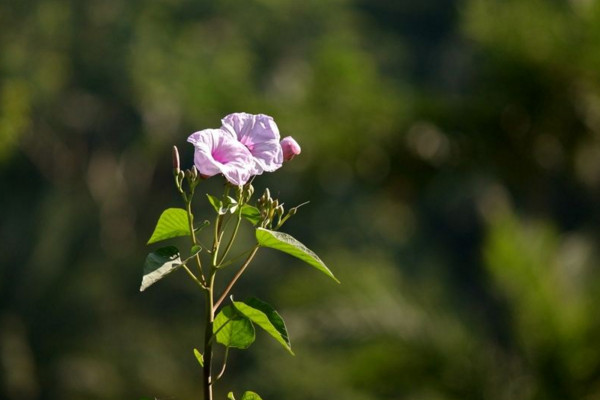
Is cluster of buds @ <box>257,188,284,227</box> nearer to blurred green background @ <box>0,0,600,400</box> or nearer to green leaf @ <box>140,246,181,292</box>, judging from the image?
green leaf @ <box>140,246,181,292</box>

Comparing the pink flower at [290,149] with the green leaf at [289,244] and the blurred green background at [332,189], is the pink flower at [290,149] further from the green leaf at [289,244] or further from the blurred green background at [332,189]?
the blurred green background at [332,189]

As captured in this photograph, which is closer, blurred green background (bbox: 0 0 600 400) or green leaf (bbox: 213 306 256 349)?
green leaf (bbox: 213 306 256 349)

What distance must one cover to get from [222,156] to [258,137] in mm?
50

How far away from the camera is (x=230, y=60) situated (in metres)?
18.3

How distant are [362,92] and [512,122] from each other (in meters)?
1.02

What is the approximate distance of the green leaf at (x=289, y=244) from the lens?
4.15 feet

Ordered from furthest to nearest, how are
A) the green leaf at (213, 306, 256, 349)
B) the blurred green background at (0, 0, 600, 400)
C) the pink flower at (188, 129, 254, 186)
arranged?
1. the blurred green background at (0, 0, 600, 400)
2. the green leaf at (213, 306, 256, 349)
3. the pink flower at (188, 129, 254, 186)

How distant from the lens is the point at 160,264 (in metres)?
1.28

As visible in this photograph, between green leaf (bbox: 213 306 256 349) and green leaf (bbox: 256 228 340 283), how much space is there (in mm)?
92

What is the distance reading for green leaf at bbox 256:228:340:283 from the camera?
1.26 m

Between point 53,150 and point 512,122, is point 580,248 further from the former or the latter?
point 53,150

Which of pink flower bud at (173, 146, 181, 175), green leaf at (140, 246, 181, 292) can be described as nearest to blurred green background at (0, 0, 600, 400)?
pink flower bud at (173, 146, 181, 175)

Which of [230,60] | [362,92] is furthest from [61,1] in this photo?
[362,92]

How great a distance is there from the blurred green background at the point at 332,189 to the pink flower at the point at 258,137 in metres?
0.88
